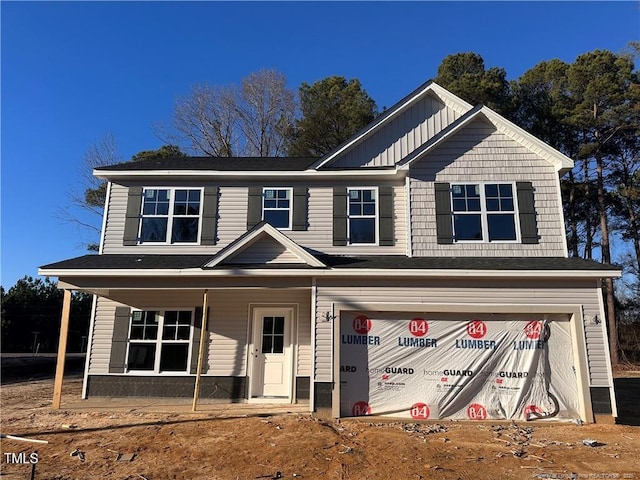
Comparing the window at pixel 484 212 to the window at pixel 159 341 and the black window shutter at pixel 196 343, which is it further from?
the window at pixel 159 341

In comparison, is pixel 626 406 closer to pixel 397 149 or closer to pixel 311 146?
pixel 397 149

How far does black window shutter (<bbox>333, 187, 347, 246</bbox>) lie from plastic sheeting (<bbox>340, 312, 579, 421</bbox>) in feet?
7.23

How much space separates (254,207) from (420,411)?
6.15m

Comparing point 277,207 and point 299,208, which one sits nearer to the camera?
point 299,208

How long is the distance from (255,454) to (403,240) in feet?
19.8

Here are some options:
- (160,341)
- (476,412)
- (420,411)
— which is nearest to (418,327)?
(420,411)

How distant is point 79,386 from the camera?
1300 cm

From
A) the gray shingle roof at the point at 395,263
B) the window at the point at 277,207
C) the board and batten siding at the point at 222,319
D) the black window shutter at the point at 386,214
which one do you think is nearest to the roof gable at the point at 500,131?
the black window shutter at the point at 386,214

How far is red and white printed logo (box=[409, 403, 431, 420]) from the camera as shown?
8422 millimetres

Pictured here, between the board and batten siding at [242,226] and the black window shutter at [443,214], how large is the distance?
872 mm

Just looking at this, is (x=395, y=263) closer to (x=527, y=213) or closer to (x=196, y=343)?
(x=527, y=213)

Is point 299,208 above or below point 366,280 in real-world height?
above

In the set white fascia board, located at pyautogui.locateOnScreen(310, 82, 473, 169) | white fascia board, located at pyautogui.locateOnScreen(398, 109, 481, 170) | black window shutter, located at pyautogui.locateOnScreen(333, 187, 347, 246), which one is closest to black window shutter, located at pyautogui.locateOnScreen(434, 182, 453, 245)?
white fascia board, located at pyautogui.locateOnScreen(398, 109, 481, 170)

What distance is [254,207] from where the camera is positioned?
10.9 m
